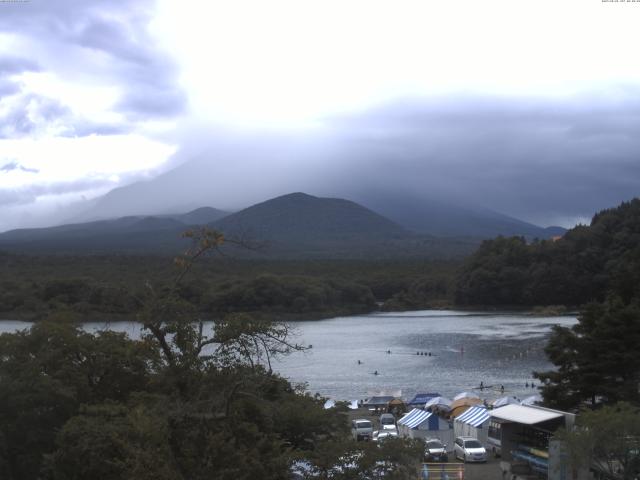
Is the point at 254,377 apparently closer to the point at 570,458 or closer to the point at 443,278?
the point at 570,458

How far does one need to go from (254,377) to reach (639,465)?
6273mm

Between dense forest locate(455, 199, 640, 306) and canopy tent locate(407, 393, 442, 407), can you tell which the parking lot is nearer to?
canopy tent locate(407, 393, 442, 407)

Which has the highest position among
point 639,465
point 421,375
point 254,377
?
point 254,377

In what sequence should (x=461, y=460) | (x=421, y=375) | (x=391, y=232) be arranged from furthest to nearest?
(x=391, y=232) → (x=421, y=375) → (x=461, y=460)

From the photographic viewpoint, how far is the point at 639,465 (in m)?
10.3

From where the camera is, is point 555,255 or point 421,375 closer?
point 421,375

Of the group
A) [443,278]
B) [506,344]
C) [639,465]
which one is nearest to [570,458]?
[639,465]

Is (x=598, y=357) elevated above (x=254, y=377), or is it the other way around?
(x=254, y=377)

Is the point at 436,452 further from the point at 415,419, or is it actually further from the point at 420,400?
the point at 420,400

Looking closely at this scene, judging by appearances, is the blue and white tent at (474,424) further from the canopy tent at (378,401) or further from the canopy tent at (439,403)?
the canopy tent at (378,401)

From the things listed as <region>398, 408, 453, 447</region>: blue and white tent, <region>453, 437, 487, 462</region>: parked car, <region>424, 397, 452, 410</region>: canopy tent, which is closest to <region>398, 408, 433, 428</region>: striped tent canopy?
<region>398, 408, 453, 447</region>: blue and white tent

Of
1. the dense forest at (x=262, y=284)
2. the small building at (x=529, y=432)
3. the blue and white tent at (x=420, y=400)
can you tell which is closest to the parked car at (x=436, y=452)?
the small building at (x=529, y=432)

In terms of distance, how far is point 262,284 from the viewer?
189 ft

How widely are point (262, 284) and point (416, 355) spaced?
21439 mm
